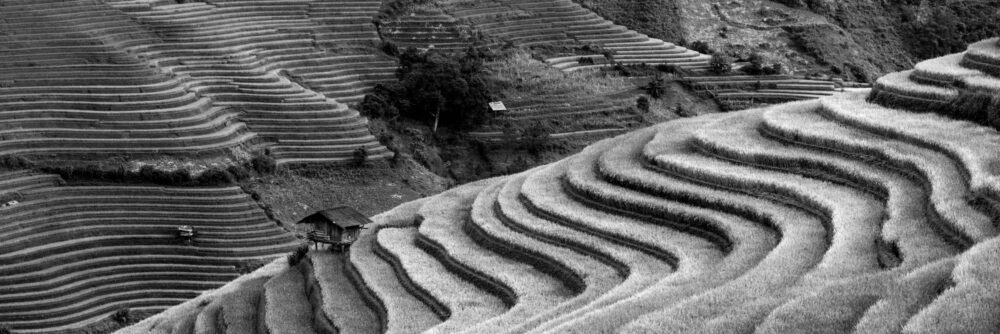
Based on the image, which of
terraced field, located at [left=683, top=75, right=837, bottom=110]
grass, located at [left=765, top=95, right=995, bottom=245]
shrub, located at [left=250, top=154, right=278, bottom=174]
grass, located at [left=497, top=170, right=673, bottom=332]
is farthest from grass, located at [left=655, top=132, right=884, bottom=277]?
terraced field, located at [left=683, top=75, right=837, bottom=110]

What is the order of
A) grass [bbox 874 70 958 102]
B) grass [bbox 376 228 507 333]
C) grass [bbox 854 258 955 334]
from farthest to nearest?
grass [bbox 874 70 958 102], grass [bbox 376 228 507 333], grass [bbox 854 258 955 334]

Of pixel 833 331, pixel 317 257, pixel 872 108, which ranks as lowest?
pixel 317 257

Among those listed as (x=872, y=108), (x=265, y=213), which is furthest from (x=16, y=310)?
(x=872, y=108)

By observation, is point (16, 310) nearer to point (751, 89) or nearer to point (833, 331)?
point (833, 331)

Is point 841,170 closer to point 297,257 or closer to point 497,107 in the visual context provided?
point 297,257

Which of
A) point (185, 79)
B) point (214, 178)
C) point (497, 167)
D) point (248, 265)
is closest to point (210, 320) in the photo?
point (248, 265)

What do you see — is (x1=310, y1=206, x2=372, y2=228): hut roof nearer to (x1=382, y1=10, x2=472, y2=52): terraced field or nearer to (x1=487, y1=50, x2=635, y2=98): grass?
(x1=487, y1=50, x2=635, y2=98): grass
